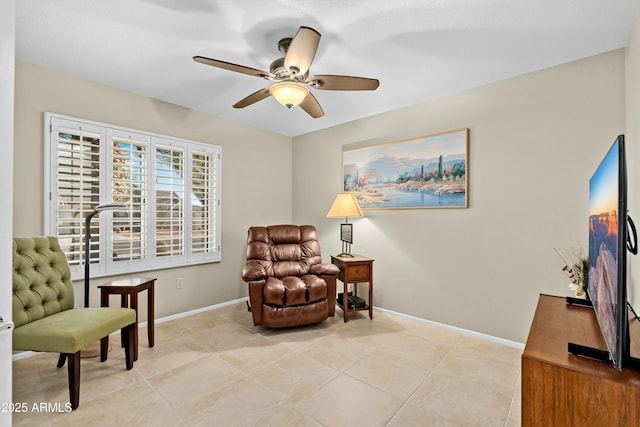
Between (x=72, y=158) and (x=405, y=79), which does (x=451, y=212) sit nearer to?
(x=405, y=79)

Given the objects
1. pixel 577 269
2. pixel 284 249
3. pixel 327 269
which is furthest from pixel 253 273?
pixel 577 269

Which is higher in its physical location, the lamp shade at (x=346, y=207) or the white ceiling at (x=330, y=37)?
the white ceiling at (x=330, y=37)

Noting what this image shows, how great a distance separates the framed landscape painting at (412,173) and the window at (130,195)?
71.9 inches

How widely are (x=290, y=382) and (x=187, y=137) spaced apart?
9.42 ft

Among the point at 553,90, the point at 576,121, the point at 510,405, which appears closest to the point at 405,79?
the point at 553,90

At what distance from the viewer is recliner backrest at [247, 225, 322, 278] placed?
347 cm

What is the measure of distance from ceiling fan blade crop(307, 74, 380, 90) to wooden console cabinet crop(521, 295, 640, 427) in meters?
1.80

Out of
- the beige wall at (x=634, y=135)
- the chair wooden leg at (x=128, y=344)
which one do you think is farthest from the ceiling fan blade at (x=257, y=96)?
the beige wall at (x=634, y=135)

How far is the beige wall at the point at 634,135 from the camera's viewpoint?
182cm

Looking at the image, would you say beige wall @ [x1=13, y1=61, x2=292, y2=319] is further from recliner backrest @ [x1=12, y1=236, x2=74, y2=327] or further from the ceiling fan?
the ceiling fan

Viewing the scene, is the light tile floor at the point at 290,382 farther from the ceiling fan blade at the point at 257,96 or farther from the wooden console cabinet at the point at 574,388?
the ceiling fan blade at the point at 257,96

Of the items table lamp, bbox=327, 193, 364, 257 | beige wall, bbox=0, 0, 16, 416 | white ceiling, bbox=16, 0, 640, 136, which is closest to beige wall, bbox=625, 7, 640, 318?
white ceiling, bbox=16, 0, 640, 136

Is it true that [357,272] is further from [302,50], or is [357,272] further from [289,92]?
[302,50]

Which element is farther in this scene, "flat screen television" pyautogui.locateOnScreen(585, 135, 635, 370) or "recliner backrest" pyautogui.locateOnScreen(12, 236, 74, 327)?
"recliner backrest" pyautogui.locateOnScreen(12, 236, 74, 327)
